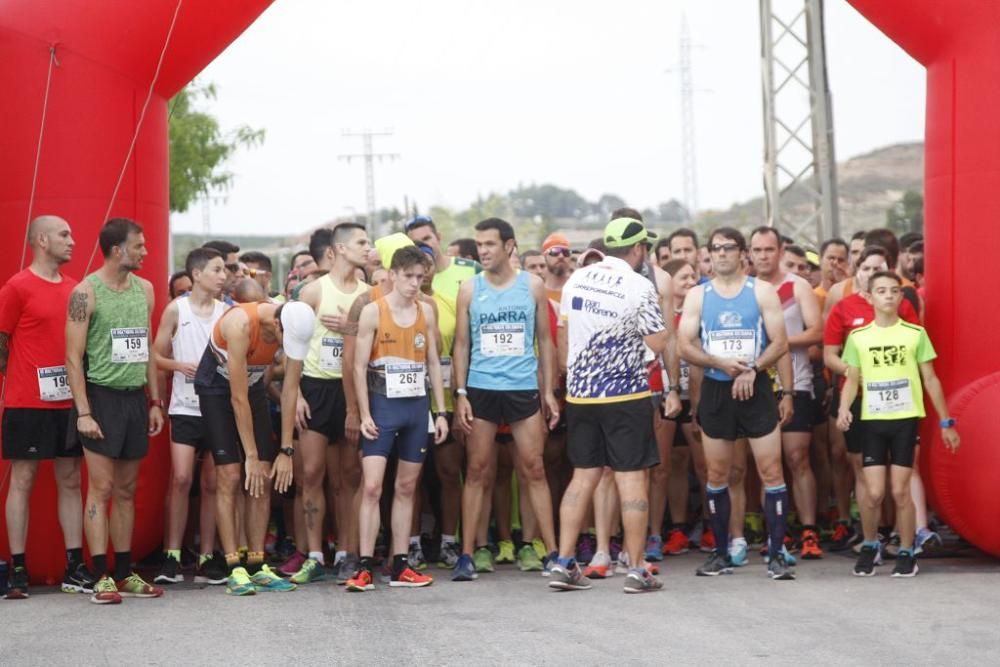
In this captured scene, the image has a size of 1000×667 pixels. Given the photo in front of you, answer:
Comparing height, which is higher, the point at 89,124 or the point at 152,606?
the point at 89,124

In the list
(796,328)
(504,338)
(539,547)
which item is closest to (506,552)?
(539,547)

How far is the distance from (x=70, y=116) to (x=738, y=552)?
4.56 m

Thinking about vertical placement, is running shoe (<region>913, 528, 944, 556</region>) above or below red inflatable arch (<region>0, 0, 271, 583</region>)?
Answer: below

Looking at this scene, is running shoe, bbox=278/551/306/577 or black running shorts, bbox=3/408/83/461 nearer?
black running shorts, bbox=3/408/83/461

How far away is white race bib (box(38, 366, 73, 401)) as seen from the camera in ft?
26.1

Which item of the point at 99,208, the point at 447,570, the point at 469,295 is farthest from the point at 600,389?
the point at 99,208

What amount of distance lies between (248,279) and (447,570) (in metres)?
2.09

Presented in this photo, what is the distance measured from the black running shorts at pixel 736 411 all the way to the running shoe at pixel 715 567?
2.26 feet

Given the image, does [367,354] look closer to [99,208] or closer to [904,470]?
[99,208]

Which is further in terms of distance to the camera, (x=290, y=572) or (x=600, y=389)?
(x=290, y=572)

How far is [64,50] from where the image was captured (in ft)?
27.4

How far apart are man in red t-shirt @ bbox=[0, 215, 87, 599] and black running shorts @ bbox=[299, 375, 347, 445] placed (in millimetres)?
1304

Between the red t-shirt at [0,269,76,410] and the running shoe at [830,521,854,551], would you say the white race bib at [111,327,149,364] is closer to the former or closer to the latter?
the red t-shirt at [0,269,76,410]

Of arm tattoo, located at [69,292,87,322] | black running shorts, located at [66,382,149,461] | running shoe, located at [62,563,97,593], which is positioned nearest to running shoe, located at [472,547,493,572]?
black running shorts, located at [66,382,149,461]
